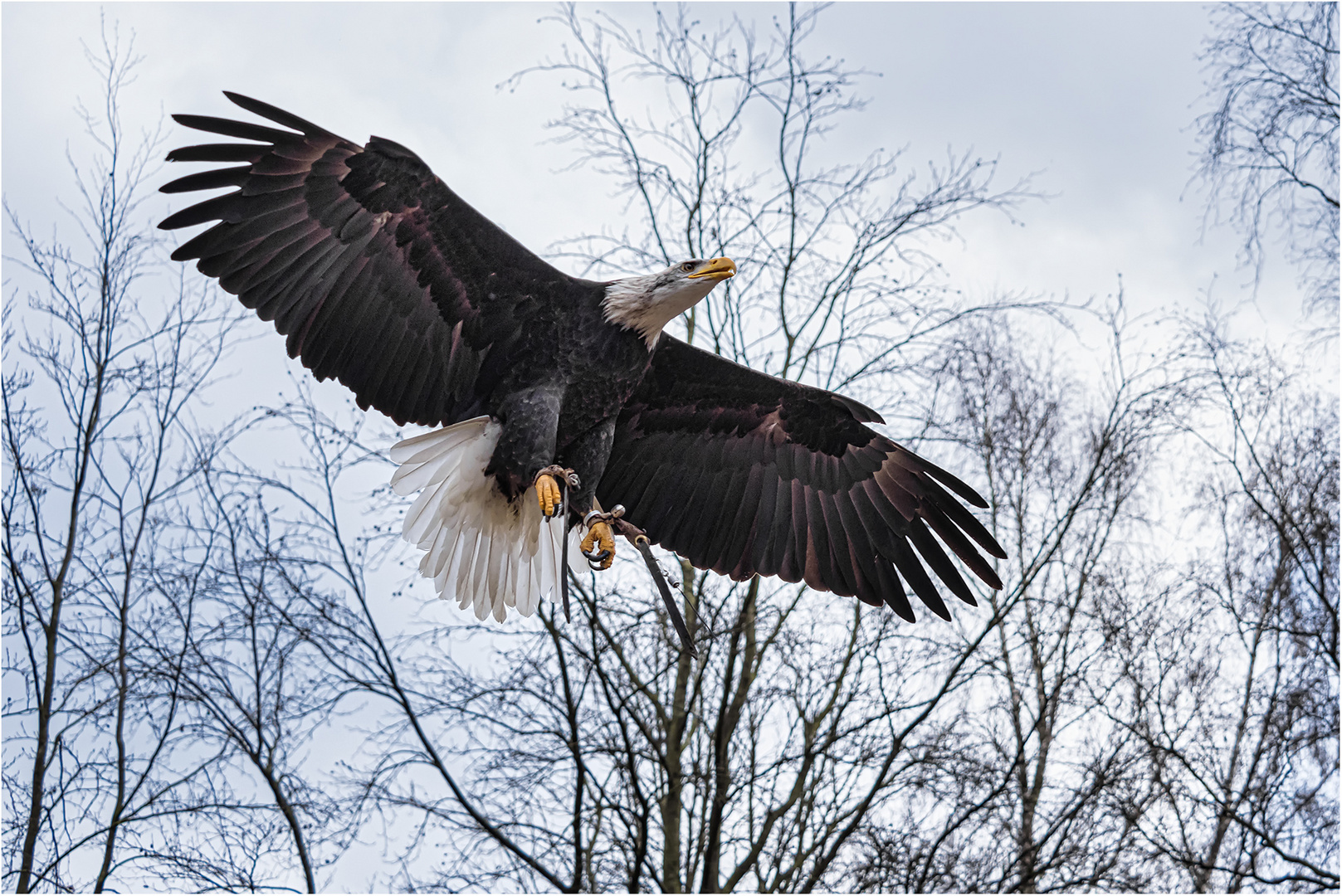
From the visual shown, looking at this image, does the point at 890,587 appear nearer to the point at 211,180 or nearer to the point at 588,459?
the point at 588,459

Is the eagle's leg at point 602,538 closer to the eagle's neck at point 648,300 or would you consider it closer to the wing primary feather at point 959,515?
the eagle's neck at point 648,300

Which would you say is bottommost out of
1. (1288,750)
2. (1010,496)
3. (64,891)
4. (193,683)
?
(64,891)

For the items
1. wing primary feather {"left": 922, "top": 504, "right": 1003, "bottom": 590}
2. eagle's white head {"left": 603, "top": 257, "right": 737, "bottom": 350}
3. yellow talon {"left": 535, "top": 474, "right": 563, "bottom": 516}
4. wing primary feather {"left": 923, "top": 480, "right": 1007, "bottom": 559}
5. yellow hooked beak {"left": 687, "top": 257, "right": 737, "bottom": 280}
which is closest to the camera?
yellow talon {"left": 535, "top": 474, "right": 563, "bottom": 516}

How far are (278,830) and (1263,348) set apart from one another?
6348 millimetres

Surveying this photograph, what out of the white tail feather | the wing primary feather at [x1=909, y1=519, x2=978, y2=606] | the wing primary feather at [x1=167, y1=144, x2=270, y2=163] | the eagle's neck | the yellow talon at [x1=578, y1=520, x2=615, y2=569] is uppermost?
the wing primary feather at [x1=167, y1=144, x2=270, y2=163]

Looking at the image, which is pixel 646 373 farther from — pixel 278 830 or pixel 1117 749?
pixel 1117 749

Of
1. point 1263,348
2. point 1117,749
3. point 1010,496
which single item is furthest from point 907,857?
point 1263,348

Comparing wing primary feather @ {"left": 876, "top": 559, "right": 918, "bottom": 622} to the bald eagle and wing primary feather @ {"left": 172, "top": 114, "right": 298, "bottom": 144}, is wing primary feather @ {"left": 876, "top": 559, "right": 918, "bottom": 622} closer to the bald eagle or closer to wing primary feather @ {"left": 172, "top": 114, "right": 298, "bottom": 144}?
the bald eagle

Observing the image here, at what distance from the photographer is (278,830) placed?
717cm

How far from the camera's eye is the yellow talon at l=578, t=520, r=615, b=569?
14.1ft

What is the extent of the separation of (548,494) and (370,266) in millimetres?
1202

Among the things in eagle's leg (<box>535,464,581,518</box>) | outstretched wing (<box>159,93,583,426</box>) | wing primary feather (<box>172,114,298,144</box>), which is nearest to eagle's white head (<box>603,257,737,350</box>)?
outstretched wing (<box>159,93,583,426</box>)

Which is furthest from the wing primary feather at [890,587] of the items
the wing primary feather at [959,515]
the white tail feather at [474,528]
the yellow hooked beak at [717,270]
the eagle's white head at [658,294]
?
the yellow hooked beak at [717,270]

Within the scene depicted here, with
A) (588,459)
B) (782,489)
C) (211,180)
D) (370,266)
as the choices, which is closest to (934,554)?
(782,489)
